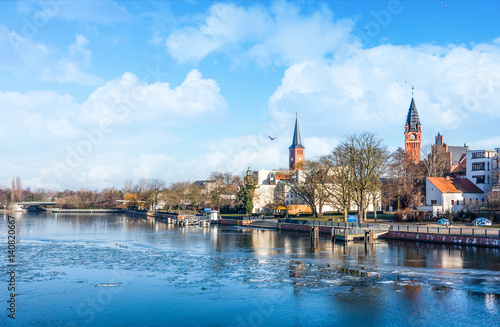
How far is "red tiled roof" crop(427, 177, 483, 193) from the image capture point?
2857 inches

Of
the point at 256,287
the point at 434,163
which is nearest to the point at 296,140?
the point at 434,163

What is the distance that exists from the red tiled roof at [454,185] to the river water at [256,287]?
30.4 metres

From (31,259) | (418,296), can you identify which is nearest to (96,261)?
(31,259)

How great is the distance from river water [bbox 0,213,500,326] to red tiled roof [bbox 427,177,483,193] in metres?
30.4

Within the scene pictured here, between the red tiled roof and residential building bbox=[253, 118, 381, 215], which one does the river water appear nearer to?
the red tiled roof

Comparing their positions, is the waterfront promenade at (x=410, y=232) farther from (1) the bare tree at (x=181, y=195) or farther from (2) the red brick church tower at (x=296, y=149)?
(2) the red brick church tower at (x=296, y=149)

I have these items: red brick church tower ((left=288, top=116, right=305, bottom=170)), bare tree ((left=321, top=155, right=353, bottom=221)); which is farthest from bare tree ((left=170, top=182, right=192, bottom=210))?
bare tree ((left=321, top=155, right=353, bottom=221))

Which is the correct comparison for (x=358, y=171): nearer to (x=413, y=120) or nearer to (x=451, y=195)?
(x=451, y=195)

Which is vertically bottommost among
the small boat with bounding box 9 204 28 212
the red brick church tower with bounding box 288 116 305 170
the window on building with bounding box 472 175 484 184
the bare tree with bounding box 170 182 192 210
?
the small boat with bounding box 9 204 28 212

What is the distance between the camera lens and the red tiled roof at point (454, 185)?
72562 millimetres

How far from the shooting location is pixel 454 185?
7438 centimetres

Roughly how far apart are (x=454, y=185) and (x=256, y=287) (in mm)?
56591

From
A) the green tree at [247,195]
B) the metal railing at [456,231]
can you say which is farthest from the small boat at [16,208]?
the metal railing at [456,231]

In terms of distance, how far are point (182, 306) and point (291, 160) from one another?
137 metres
